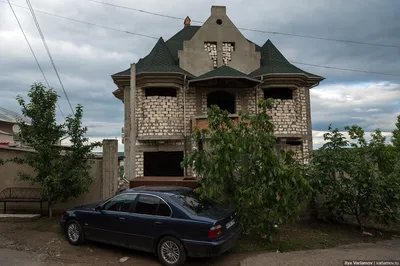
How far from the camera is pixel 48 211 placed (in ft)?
29.9

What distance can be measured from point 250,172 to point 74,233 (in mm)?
4537

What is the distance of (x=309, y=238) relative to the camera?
7383 millimetres

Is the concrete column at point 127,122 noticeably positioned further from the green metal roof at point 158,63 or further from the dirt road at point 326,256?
the dirt road at point 326,256

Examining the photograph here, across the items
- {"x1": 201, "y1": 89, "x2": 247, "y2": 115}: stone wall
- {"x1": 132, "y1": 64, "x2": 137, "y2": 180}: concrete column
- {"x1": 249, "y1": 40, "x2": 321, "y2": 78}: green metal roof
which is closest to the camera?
{"x1": 132, "y1": 64, "x2": 137, "y2": 180}: concrete column

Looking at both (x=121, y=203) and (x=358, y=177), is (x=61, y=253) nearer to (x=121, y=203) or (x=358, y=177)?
(x=121, y=203)

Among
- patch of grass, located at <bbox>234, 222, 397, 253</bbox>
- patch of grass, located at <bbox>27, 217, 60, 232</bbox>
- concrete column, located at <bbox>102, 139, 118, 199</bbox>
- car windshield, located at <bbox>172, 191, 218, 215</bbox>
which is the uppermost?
concrete column, located at <bbox>102, 139, 118, 199</bbox>

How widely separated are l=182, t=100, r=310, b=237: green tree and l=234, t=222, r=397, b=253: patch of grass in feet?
1.18

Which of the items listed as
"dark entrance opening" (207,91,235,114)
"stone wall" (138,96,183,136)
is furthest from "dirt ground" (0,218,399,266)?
"dark entrance opening" (207,91,235,114)

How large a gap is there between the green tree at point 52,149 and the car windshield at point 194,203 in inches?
153

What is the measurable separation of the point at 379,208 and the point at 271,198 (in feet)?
12.9

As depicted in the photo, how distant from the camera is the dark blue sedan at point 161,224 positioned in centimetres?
512

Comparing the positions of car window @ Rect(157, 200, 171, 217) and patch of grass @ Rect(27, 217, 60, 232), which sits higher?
car window @ Rect(157, 200, 171, 217)

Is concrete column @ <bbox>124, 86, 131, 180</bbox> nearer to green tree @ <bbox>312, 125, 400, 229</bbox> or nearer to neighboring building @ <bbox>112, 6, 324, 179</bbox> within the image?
neighboring building @ <bbox>112, 6, 324, 179</bbox>

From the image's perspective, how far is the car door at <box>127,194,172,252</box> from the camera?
18.0 feet
